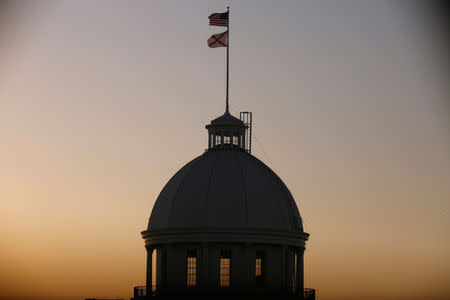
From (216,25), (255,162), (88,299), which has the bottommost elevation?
(88,299)

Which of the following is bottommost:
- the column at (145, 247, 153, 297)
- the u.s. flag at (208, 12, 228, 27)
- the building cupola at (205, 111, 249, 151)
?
the column at (145, 247, 153, 297)

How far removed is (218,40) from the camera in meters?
139

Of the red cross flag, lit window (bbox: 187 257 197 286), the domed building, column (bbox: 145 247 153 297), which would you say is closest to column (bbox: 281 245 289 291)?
A: the domed building

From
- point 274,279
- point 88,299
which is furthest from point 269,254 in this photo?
point 88,299

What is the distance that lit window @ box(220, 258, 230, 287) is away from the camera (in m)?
134

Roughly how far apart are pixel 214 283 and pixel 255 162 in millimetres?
9222

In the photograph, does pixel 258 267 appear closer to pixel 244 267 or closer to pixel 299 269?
pixel 244 267

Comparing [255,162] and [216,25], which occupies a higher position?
[216,25]

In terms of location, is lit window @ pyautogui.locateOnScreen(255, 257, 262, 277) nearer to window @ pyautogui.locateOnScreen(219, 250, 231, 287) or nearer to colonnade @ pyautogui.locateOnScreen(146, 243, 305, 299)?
colonnade @ pyautogui.locateOnScreen(146, 243, 305, 299)

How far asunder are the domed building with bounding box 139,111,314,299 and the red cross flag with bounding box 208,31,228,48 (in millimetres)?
5141

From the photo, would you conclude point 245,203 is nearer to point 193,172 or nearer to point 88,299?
point 193,172

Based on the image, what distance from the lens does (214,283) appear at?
134m

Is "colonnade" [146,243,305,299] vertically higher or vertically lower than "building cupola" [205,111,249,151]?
lower

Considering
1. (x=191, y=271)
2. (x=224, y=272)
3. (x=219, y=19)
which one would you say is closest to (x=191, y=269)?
(x=191, y=271)
